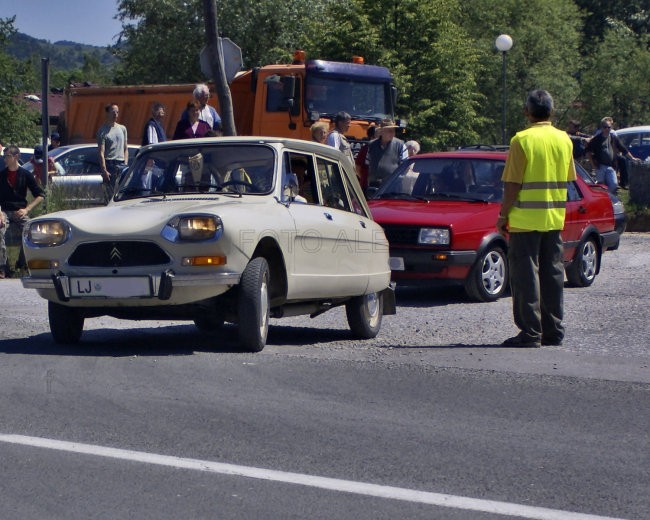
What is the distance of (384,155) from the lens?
1611cm

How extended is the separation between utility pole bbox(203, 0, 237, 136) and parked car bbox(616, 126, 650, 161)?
22837 mm

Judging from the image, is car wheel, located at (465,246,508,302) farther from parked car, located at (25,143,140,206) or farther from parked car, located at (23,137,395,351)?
parked car, located at (25,143,140,206)

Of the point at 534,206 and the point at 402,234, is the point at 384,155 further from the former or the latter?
the point at 534,206

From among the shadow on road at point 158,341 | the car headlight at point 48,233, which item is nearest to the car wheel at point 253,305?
the shadow on road at point 158,341

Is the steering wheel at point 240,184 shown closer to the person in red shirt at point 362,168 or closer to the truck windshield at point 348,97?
the person in red shirt at point 362,168

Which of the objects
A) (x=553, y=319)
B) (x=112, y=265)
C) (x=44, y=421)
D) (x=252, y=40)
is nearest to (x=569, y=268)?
(x=553, y=319)

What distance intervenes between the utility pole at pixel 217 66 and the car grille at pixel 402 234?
5380 millimetres

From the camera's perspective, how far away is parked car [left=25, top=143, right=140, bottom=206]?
1733 cm

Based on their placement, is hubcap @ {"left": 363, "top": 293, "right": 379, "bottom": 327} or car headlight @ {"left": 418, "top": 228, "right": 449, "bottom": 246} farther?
car headlight @ {"left": 418, "top": 228, "right": 449, "bottom": 246}

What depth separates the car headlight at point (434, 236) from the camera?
42.1 feet

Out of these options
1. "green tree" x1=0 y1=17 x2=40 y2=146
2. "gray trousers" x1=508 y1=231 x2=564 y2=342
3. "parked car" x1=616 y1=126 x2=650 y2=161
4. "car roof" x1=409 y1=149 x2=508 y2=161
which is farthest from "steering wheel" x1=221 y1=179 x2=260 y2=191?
"parked car" x1=616 y1=126 x2=650 y2=161

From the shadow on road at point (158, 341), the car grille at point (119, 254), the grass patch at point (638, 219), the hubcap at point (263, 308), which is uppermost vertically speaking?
the car grille at point (119, 254)

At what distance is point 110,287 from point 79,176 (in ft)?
41.1

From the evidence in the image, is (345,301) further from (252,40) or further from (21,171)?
(252,40)
